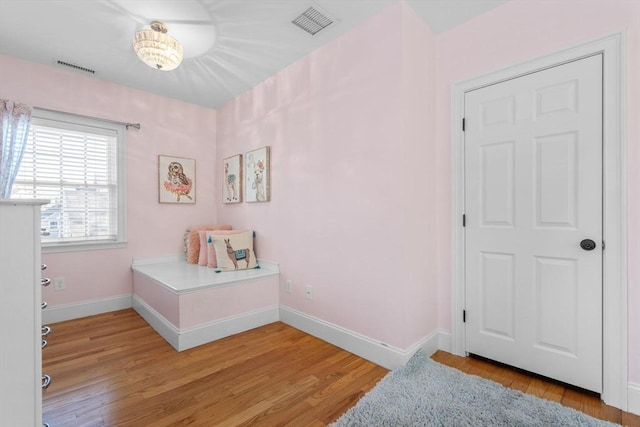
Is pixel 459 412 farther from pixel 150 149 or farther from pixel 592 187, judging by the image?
pixel 150 149

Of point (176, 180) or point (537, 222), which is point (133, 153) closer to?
point (176, 180)

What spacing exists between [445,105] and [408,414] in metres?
2.11

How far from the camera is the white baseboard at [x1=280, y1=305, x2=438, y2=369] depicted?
2.06 metres

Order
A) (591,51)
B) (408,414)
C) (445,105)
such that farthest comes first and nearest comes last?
(445,105) → (591,51) → (408,414)

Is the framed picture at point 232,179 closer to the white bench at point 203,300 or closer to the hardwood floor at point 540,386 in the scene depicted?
the white bench at point 203,300

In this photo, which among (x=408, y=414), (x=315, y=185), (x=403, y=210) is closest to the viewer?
(x=408, y=414)

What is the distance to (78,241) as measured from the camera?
3074 millimetres

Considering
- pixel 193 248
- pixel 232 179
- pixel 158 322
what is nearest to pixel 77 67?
pixel 232 179

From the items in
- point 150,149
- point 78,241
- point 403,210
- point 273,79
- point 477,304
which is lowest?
point 477,304

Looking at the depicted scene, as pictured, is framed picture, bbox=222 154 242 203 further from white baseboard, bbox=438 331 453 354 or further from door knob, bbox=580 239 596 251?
door knob, bbox=580 239 596 251

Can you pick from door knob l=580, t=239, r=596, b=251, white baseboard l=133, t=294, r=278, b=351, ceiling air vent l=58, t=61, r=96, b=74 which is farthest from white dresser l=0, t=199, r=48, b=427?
door knob l=580, t=239, r=596, b=251

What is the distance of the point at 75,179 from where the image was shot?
10.1 ft

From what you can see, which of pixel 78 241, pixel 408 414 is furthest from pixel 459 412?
pixel 78 241

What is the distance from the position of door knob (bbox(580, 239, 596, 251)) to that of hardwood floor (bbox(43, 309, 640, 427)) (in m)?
0.86
